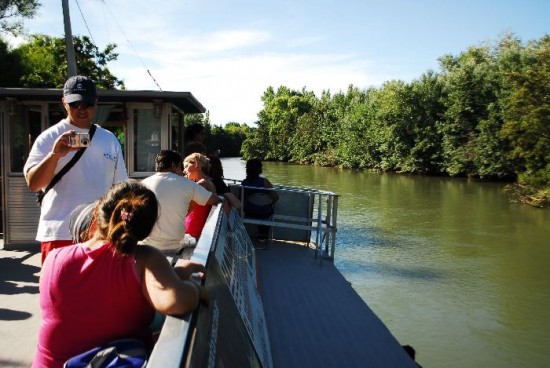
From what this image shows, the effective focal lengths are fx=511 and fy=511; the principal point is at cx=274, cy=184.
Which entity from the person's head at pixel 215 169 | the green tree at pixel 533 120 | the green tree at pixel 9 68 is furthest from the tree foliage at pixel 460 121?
the green tree at pixel 9 68

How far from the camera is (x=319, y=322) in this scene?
18.8 feet

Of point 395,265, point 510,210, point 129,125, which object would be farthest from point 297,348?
point 510,210

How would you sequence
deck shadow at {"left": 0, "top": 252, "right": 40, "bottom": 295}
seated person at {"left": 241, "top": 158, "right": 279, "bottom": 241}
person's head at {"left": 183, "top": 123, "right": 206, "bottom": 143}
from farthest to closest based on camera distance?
1. seated person at {"left": 241, "top": 158, "right": 279, "bottom": 241}
2. person's head at {"left": 183, "top": 123, "right": 206, "bottom": 143}
3. deck shadow at {"left": 0, "top": 252, "right": 40, "bottom": 295}

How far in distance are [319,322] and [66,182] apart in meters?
3.58

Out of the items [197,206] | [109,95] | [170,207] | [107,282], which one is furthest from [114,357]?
[109,95]

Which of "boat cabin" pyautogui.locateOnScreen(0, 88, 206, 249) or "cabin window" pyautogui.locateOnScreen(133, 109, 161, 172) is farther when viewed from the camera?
"cabin window" pyautogui.locateOnScreen(133, 109, 161, 172)

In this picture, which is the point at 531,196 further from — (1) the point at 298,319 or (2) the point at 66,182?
(2) the point at 66,182

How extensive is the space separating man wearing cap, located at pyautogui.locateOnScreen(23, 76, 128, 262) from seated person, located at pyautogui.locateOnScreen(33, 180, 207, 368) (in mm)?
1048

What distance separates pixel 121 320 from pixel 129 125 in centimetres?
628

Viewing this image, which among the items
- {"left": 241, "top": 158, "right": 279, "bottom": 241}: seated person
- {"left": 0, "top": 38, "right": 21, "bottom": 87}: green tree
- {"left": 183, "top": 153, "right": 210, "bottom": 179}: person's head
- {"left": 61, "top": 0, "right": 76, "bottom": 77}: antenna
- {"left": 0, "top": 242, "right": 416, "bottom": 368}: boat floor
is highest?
{"left": 0, "top": 38, "right": 21, "bottom": 87}: green tree

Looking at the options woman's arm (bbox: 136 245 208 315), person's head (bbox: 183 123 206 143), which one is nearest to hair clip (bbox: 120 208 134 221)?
woman's arm (bbox: 136 245 208 315)

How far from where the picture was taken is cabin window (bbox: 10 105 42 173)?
750 centimetres

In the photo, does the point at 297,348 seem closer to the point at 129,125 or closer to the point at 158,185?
the point at 158,185

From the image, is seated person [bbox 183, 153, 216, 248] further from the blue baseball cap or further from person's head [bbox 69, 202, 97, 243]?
person's head [bbox 69, 202, 97, 243]
